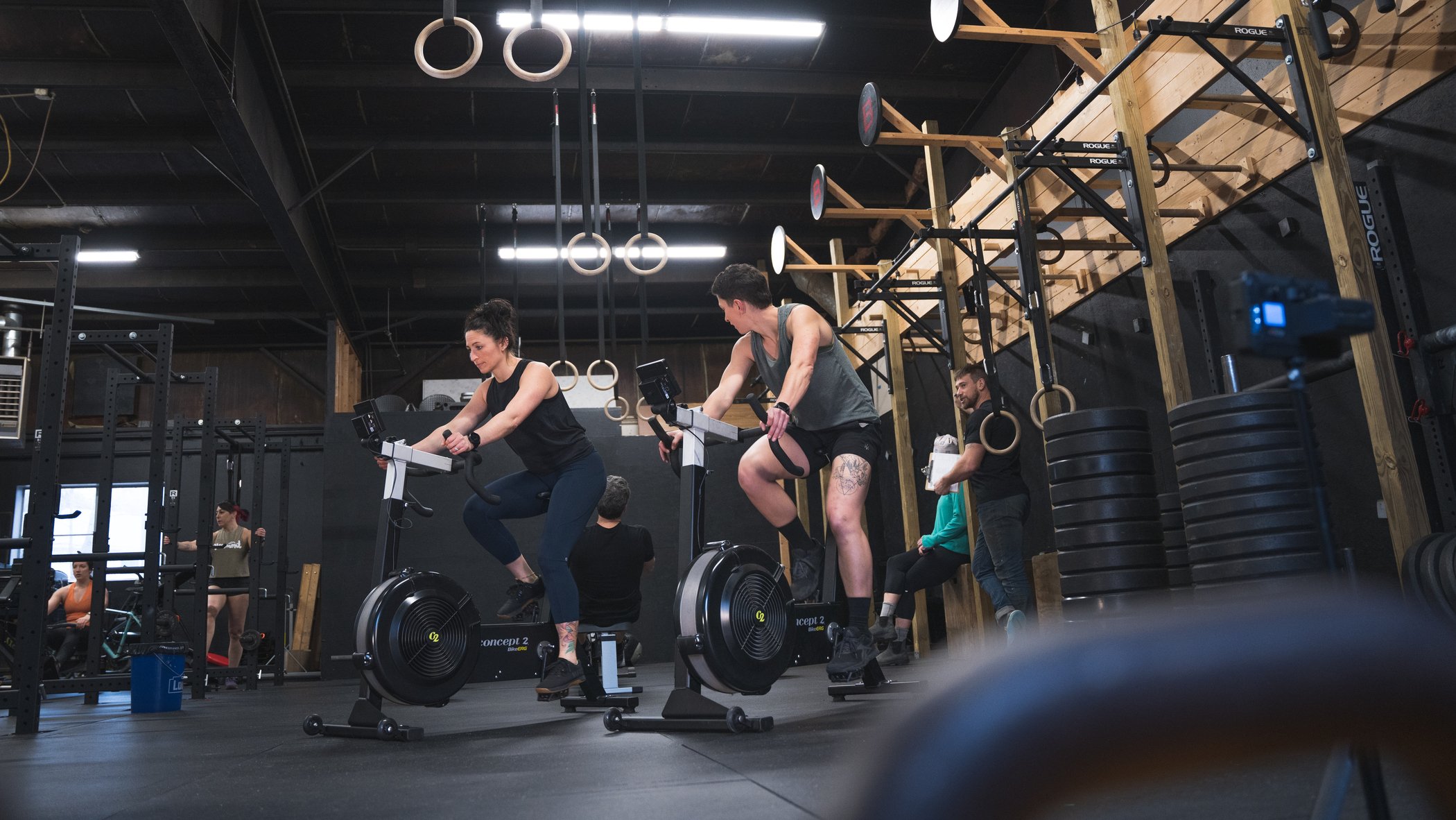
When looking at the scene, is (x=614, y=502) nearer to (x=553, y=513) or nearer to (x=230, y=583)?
(x=553, y=513)

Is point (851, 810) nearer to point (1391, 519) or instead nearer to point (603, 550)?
point (1391, 519)

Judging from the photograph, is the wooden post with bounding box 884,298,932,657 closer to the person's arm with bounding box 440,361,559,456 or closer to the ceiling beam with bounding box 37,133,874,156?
the ceiling beam with bounding box 37,133,874,156

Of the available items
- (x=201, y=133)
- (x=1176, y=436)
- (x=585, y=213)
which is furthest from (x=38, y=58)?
(x=1176, y=436)

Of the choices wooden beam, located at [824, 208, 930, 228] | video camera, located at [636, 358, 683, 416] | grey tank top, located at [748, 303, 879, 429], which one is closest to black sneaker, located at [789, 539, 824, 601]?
grey tank top, located at [748, 303, 879, 429]

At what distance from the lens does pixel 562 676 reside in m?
3.84

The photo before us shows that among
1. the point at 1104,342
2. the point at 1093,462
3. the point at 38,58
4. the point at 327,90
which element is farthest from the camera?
the point at 327,90

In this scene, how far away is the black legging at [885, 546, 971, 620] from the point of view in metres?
6.30

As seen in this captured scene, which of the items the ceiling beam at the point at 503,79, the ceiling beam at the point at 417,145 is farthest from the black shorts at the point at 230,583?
the ceiling beam at the point at 503,79

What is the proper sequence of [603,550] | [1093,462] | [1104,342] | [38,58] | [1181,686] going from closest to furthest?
[1181,686]
[1093,462]
[603,550]
[1104,342]
[38,58]

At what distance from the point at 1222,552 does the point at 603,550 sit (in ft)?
11.1

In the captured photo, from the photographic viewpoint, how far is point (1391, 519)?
10.9ft

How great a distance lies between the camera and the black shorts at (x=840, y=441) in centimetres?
370

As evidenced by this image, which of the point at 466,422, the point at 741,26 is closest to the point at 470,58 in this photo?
the point at 466,422

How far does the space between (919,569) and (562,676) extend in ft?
10.3
